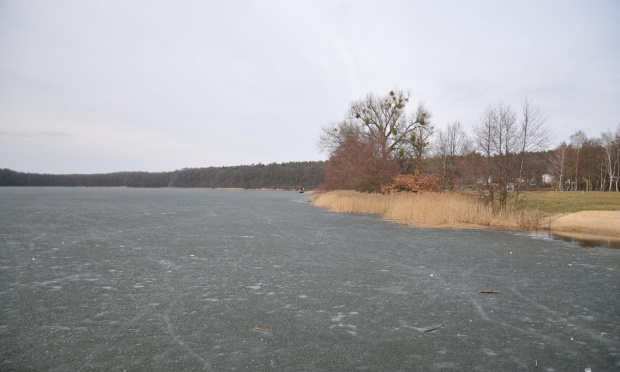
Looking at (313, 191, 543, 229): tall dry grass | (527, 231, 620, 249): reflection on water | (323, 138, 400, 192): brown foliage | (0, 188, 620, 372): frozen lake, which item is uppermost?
(323, 138, 400, 192): brown foliage

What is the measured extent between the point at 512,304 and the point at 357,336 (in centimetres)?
265

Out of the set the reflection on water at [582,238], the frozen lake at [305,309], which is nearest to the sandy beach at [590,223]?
the reflection on water at [582,238]

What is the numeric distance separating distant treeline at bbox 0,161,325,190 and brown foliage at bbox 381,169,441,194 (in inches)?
3455

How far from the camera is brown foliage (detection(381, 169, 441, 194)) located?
2538 centimetres

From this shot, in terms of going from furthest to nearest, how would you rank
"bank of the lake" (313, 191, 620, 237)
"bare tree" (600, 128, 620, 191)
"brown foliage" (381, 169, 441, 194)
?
"bare tree" (600, 128, 620, 191) → "brown foliage" (381, 169, 441, 194) → "bank of the lake" (313, 191, 620, 237)

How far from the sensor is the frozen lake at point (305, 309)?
11.8 feet

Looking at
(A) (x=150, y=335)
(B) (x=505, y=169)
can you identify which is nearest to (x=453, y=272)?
(A) (x=150, y=335)

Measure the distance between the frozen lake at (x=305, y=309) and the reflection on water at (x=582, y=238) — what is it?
1867 millimetres

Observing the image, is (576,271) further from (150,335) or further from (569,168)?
(569,168)

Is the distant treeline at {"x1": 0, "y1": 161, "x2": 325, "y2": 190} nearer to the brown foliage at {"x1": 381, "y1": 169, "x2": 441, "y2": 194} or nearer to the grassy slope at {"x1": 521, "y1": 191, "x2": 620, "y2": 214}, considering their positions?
the grassy slope at {"x1": 521, "y1": 191, "x2": 620, "y2": 214}

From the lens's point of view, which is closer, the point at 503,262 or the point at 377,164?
the point at 503,262

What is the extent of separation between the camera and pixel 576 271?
766cm

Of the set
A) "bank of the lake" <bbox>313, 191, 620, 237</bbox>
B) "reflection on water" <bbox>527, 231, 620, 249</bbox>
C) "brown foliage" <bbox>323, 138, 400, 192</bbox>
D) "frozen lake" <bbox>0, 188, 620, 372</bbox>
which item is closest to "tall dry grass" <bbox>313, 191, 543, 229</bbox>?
"bank of the lake" <bbox>313, 191, 620, 237</bbox>

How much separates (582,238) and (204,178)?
154m
